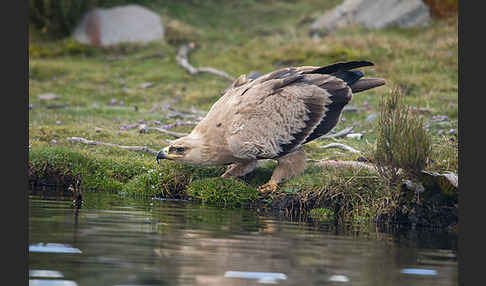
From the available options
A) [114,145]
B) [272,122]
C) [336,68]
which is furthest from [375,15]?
[272,122]

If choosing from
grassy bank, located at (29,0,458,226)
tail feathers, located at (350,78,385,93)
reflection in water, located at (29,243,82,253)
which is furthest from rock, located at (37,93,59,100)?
reflection in water, located at (29,243,82,253)

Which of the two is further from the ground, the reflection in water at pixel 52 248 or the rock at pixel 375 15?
the rock at pixel 375 15

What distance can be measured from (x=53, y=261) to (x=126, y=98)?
15784mm

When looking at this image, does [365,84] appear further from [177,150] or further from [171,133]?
[171,133]

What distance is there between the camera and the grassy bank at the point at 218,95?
451 inches

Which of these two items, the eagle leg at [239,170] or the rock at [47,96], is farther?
the rock at [47,96]

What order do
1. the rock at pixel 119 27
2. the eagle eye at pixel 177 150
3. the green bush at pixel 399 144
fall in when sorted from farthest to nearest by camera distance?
1. the rock at pixel 119 27
2. the eagle eye at pixel 177 150
3. the green bush at pixel 399 144

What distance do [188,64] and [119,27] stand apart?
500cm

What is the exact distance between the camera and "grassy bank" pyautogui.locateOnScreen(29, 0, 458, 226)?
37.6ft

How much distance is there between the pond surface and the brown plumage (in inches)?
54.8

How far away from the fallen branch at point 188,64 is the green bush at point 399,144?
12.4 m

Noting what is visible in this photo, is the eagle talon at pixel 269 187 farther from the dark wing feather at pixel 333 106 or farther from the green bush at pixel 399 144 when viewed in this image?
the green bush at pixel 399 144

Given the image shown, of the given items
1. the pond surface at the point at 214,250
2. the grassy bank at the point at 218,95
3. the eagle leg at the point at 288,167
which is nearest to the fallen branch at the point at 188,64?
the grassy bank at the point at 218,95

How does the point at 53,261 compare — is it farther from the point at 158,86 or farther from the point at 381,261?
the point at 158,86
